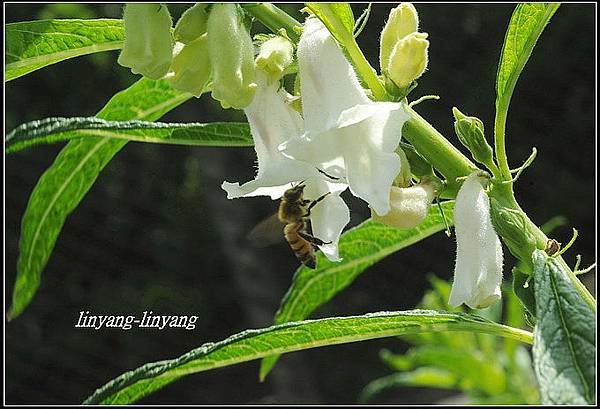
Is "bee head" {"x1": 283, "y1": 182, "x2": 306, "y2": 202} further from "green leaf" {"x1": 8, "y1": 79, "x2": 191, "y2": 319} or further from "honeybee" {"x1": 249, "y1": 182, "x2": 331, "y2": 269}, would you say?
"green leaf" {"x1": 8, "y1": 79, "x2": 191, "y2": 319}

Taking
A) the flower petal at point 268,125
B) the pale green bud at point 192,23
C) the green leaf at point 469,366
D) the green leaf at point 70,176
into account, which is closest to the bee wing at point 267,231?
the green leaf at point 70,176

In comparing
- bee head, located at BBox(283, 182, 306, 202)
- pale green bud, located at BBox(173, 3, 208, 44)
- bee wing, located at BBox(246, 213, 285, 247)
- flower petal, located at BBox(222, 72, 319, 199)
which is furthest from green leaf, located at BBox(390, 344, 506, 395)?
pale green bud, located at BBox(173, 3, 208, 44)

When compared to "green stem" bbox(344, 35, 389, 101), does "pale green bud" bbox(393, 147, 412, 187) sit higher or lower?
lower

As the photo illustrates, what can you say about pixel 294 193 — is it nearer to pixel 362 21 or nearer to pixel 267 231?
pixel 267 231

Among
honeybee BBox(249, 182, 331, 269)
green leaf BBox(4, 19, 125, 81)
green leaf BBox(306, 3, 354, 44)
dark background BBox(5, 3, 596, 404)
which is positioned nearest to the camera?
green leaf BBox(306, 3, 354, 44)

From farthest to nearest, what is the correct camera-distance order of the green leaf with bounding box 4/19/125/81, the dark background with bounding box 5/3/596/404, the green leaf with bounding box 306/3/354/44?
the dark background with bounding box 5/3/596/404
the green leaf with bounding box 4/19/125/81
the green leaf with bounding box 306/3/354/44

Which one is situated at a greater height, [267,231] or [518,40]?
[518,40]

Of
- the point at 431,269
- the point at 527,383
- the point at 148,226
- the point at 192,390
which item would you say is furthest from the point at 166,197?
the point at 527,383

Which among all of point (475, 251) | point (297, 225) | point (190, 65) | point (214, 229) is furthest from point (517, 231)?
point (214, 229)
